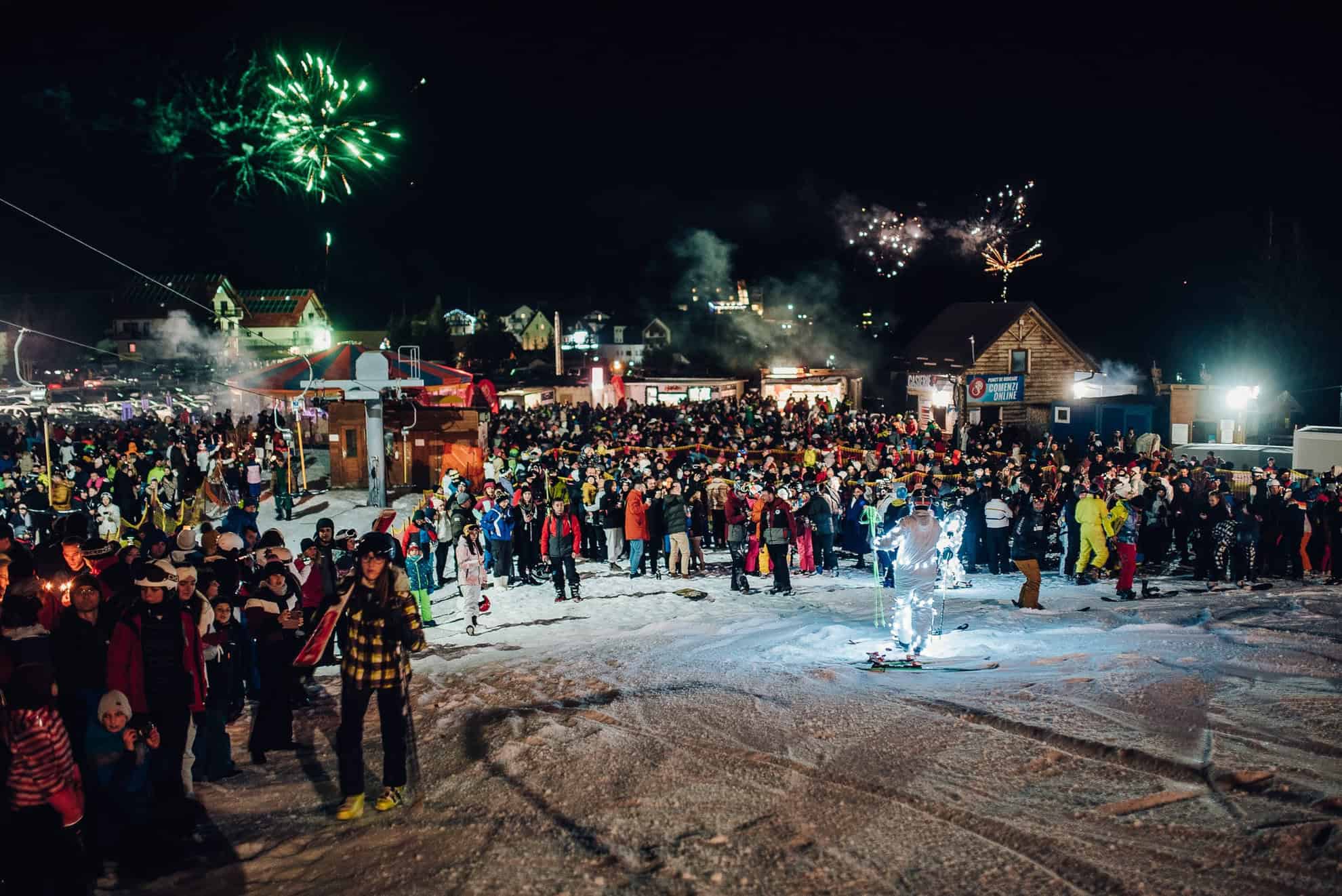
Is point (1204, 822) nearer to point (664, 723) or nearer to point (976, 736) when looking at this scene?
point (976, 736)

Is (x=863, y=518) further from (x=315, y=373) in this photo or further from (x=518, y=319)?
(x=518, y=319)

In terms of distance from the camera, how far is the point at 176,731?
5.41 meters

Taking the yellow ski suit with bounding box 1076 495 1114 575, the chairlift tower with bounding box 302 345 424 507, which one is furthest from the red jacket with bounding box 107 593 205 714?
the chairlift tower with bounding box 302 345 424 507

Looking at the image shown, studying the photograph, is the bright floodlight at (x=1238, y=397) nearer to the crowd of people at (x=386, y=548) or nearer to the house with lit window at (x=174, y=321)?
the crowd of people at (x=386, y=548)

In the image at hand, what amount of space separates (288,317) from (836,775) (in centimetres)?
7069

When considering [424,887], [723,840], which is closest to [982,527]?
[723,840]

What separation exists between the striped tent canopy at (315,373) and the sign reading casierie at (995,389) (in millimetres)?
20021

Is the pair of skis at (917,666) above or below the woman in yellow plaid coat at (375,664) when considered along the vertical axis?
below

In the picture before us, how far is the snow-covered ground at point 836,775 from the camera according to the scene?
15.2 feet

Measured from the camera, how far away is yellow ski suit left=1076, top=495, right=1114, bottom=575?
40.3ft

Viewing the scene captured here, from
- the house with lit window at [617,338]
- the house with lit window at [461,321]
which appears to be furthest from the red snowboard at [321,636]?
the house with lit window at [461,321]

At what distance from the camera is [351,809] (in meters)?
5.32

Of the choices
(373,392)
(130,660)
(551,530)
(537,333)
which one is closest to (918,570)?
(551,530)

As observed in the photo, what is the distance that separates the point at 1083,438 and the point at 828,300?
57.1 metres
